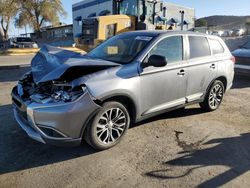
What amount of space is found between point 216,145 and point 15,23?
5291 centimetres

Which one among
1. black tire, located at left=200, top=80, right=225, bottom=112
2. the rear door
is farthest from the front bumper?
black tire, located at left=200, top=80, right=225, bottom=112

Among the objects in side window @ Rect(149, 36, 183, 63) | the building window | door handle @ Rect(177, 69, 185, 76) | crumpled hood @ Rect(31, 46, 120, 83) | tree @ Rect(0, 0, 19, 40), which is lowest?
door handle @ Rect(177, 69, 185, 76)

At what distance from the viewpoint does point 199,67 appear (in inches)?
219

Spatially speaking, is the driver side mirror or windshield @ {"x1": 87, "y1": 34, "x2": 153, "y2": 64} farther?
windshield @ {"x1": 87, "y1": 34, "x2": 153, "y2": 64}

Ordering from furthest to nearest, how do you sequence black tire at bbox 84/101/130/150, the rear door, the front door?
the rear door → the front door → black tire at bbox 84/101/130/150

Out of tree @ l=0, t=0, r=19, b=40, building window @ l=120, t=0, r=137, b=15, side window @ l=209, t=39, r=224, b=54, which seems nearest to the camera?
side window @ l=209, t=39, r=224, b=54

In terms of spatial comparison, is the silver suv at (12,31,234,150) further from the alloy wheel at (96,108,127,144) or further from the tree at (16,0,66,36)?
the tree at (16,0,66,36)

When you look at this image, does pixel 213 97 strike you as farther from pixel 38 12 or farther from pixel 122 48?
pixel 38 12

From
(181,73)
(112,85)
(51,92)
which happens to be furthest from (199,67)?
(51,92)

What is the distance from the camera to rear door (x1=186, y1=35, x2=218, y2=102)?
544 centimetres

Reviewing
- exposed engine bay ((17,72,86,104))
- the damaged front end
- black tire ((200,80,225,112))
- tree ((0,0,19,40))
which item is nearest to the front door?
the damaged front end

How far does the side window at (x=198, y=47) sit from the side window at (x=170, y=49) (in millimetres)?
333

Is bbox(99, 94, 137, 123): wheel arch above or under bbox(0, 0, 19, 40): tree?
under

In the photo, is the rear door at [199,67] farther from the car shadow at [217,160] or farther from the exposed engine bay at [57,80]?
the exposed engine bay at [57,80]
